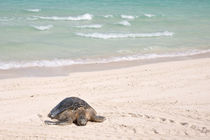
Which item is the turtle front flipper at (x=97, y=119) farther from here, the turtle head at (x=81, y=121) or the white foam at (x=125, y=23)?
the white foam at (x=125, y=23)

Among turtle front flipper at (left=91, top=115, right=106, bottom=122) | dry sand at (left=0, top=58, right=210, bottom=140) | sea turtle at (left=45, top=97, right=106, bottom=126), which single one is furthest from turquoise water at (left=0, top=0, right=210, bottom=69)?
turtle front flipper at (left=91, top=115, right=106, bottom=122)

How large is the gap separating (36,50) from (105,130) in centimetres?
798

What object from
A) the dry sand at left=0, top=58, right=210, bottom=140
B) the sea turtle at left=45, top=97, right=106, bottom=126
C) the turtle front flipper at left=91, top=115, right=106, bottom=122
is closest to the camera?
the dry sand at left=0, top=58, right=210, bottom=140

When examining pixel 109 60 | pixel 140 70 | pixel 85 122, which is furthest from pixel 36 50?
pixel 85 122

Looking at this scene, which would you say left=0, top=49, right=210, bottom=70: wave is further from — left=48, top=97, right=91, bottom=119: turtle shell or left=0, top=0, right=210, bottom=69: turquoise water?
left=48, top=97, right=91, bottom=119: turtle shell

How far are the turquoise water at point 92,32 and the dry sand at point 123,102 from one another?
2.08 meters

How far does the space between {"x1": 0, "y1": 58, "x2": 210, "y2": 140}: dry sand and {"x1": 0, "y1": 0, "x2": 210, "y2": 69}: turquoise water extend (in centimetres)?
208

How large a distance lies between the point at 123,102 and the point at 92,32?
33.4 ft

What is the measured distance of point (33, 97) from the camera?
30.1 feet

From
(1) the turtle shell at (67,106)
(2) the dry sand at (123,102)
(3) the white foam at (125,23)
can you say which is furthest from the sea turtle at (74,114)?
(3) the white foam at (125,23)

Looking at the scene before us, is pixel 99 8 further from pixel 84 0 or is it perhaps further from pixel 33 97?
pixel 33 97

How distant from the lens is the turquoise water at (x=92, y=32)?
13.9 m

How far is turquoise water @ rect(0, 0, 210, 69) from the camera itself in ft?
45.8

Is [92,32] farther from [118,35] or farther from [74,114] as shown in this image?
[74,114]
